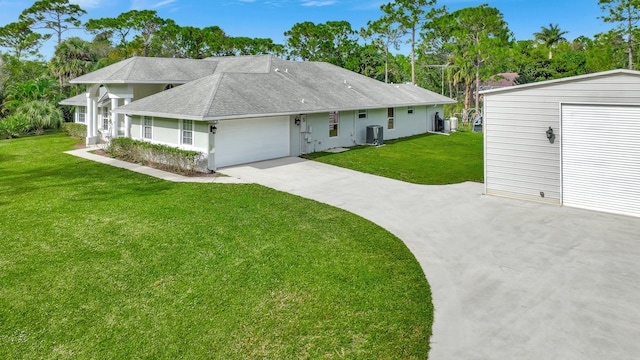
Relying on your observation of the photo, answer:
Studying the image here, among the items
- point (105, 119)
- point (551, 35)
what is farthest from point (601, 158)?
point (551, 35)

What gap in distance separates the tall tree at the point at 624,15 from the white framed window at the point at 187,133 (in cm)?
4100

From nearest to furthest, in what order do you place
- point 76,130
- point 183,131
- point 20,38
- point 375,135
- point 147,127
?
point 183,131 < point 147,127 < point 375,135 < point 76,130 < point 20,38

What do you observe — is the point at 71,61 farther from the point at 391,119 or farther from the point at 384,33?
the point at 384,33

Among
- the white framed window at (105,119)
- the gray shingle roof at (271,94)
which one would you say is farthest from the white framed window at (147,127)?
the white framed window at (105,119)

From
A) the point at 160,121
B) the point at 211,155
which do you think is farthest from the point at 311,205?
the point at 160,121

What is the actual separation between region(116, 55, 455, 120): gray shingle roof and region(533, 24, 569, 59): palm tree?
58.8m

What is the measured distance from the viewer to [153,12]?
174 feet

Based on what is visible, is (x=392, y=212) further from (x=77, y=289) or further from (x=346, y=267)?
(x=77, y=289)

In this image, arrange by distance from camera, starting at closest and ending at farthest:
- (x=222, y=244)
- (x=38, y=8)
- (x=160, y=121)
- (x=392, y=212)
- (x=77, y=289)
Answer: (x=77, y=289)
(x=222, y=244)
(x=392, y=212)
(x=160, y=121)
(x=38, y=8)

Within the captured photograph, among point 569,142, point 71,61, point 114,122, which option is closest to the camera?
point 569,142

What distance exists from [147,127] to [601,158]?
1644 centimetres

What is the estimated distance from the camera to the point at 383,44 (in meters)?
50.8

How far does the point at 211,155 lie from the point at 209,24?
46.1 m

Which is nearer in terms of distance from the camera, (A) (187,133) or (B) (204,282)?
(B) (204,282)
